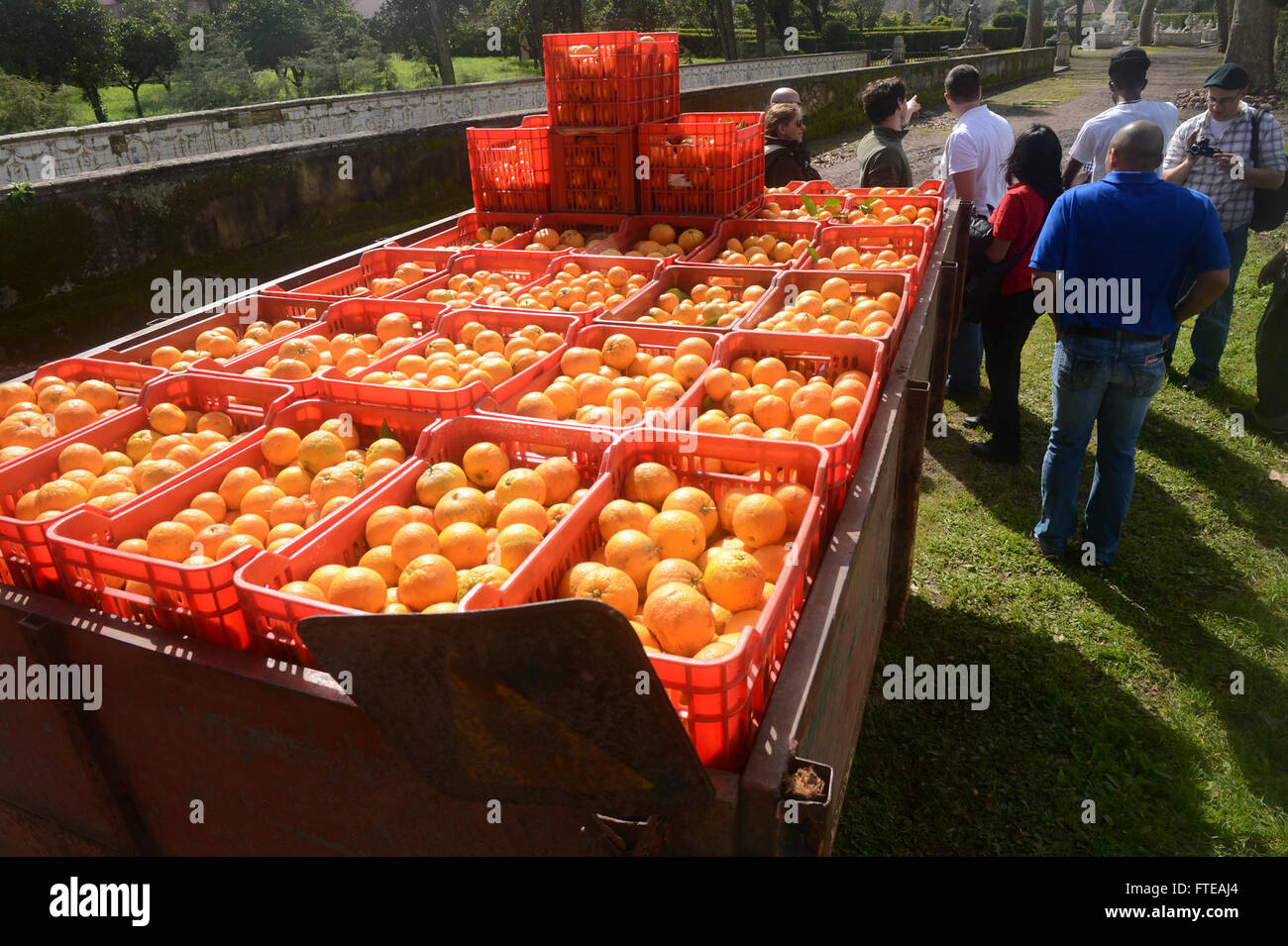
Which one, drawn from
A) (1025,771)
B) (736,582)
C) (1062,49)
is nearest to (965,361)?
(1025,771)

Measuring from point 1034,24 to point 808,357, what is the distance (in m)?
48.2

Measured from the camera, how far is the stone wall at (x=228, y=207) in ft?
20.3

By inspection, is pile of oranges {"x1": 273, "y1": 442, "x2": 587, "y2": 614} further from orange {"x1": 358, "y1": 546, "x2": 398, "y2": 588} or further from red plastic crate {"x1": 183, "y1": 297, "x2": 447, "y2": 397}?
red plastic crate {"x1": 183, "y1": 297, "x2": 447, "y2": 397}

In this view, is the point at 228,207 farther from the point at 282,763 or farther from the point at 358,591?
the point at 282,763

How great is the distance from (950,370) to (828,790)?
20.9 feet

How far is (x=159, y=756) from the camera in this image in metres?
2.34

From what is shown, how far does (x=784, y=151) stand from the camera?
747 centimetres

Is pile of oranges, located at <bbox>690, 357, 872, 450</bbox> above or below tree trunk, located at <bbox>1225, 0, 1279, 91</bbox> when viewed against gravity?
below

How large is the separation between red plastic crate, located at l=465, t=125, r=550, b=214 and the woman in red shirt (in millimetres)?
3210

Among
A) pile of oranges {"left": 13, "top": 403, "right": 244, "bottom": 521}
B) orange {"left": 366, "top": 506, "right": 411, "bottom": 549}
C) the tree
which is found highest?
the tree

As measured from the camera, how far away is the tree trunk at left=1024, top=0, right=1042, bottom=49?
136ft

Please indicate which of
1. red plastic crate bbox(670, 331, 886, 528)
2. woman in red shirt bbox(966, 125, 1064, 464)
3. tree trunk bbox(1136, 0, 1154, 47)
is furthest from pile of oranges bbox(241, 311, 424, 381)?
tree trunk bbox(1136, 0, 1154, 47)

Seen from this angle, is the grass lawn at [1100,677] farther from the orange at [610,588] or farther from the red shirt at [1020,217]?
the orange at [610,588]

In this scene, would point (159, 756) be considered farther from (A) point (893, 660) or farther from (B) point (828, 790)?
(A) point (893, 660)
